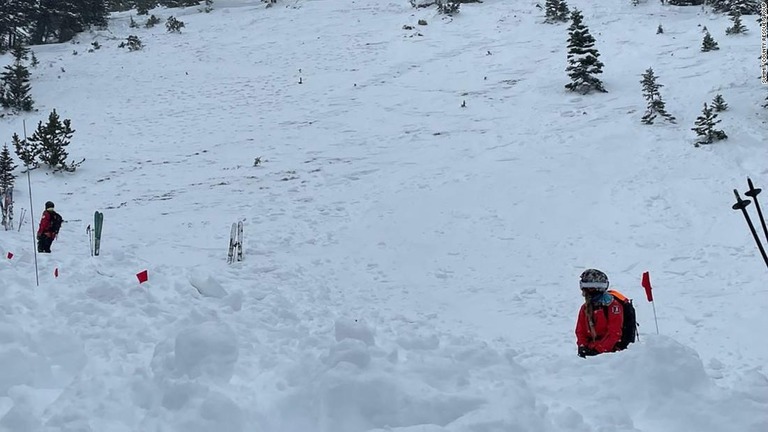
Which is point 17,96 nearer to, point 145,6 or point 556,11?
point 145,6

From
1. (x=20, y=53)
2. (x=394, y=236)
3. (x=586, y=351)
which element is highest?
(x=20, y=53)

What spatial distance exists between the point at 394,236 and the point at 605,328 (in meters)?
6.03

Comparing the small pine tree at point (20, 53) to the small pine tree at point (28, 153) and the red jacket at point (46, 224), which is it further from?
the red jacket at point (46, 224)

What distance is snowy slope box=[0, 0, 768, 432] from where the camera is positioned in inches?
152

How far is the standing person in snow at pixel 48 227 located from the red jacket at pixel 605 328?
8.05 meters

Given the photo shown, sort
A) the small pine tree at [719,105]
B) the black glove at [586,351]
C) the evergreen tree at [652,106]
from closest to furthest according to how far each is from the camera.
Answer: the black glove at [586,351], the small pine tree at [719,105], the evergreen tree at [652,106]

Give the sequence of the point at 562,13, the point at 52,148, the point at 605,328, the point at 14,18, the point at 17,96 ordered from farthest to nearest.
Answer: the point at 14,18
the point at 562,13
the point at 17,96
the point at 52,148
the point at 605,328

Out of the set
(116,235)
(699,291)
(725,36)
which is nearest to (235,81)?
(116,235)

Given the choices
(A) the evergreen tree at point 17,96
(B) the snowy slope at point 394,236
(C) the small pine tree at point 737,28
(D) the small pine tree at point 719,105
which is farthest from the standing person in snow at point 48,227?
(C) the small pine tree at point 737,28

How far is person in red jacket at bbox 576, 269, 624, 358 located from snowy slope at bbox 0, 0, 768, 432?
0.98 ft

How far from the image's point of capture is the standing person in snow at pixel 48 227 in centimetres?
959

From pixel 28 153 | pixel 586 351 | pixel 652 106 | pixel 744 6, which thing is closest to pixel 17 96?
pixel 28 153

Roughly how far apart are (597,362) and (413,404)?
5.28ft

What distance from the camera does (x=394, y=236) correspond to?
1106cm
